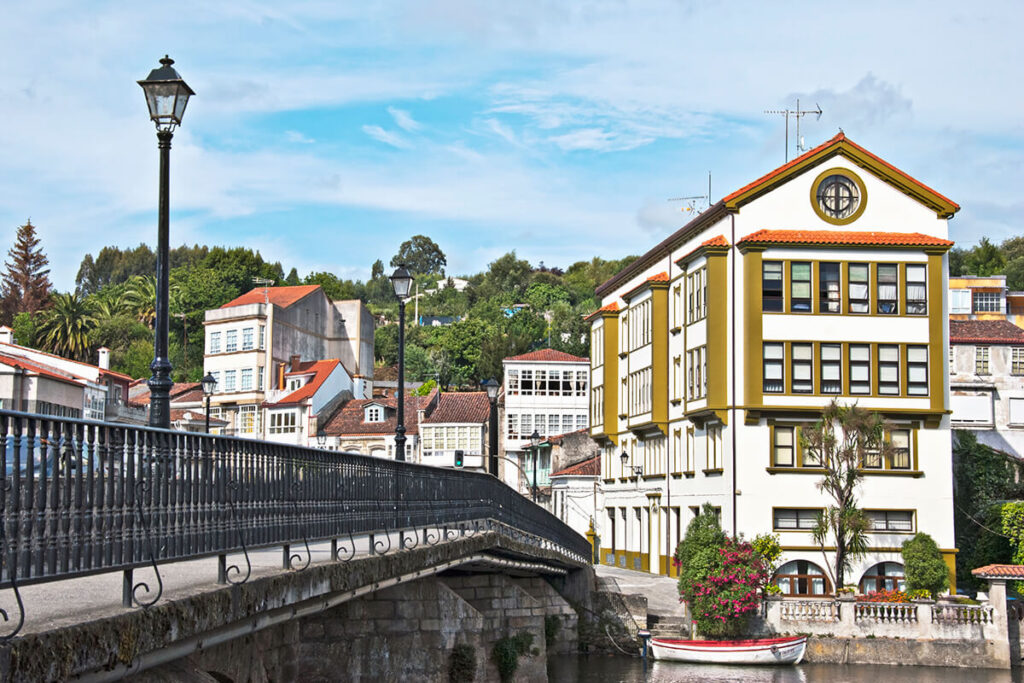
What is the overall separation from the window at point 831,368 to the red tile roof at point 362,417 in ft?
140

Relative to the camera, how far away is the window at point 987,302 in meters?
80.4

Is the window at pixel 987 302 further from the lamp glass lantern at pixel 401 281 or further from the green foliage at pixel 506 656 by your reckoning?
the lamp glass lantern at pixel 401 281

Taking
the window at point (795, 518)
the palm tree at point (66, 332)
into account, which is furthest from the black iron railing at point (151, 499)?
the palm tree at point (66, 332)

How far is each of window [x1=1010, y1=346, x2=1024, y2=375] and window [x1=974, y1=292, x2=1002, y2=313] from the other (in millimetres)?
14088

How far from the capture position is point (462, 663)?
2458cm

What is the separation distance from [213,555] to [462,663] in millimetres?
14335

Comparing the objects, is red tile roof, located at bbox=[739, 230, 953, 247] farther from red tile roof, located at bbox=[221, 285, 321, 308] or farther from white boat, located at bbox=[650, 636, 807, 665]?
red tile roof, located at bbox=[221, 285, 321, 308]

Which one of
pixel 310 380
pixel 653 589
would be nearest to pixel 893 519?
pixel 653 589

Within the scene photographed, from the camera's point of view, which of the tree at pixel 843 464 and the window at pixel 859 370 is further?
the window at pixel 859 370

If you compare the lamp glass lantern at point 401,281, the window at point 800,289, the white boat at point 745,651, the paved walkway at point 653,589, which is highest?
the window at point 800,289

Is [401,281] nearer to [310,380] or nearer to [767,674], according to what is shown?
[767,674]

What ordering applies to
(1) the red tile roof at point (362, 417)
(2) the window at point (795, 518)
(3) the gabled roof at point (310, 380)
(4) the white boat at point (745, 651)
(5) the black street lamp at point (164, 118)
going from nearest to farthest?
(5) the black street lamp at point (164, 118)
(4) the white boat at point (745, 651)
(2) the window at point (795, 518)
(1) the red tile roof at point (362, 417)
(3) the gabled roof at point (310, 380)

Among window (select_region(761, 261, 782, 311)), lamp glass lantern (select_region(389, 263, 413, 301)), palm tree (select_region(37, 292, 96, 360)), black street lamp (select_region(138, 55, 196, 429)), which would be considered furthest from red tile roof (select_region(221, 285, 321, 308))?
black street lamp (select_region(138, 55, 196, 429))

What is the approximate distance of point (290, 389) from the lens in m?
94.4
